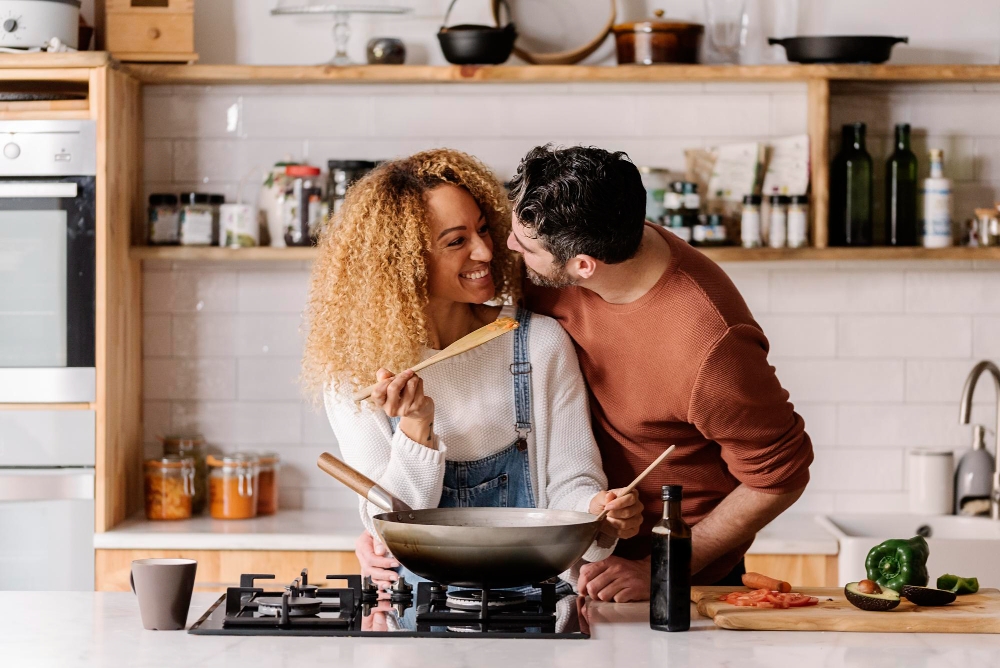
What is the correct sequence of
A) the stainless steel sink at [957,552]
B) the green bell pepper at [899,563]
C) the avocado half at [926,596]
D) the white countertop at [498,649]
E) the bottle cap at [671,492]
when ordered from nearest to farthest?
1. the white countertop at [498,649]
2. the bottle cap at [671,492]
3. the avocado half at [926,596]
4. the green bell pepper at [899,563]
5. the stainless steel sink at [957,552]

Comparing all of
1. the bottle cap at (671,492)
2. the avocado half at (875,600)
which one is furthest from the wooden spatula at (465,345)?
the avocado half at (875,600)

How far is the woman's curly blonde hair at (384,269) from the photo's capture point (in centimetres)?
221

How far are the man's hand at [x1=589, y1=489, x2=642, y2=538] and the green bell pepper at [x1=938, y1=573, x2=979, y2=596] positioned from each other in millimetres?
511

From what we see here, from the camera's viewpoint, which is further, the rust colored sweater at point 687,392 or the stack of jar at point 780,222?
the stack of jar at point 780,222

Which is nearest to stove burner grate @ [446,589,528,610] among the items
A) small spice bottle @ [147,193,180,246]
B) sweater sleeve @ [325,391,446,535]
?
sweater sleeve @ [325,391,446,535]

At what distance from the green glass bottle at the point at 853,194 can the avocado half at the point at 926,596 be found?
1.77 m

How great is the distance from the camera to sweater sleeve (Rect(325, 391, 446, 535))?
2051 millimetres

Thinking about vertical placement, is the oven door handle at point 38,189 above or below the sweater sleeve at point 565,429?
above

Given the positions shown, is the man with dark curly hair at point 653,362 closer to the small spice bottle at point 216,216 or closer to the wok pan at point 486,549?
the wok pan at point 486,549

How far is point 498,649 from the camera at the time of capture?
161cm

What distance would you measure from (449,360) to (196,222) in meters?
1.53

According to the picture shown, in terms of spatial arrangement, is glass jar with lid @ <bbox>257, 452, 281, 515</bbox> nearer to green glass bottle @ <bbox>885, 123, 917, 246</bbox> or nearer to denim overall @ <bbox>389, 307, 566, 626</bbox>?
denim overall @ <bbox>389, 307, 566, 626</bbox>

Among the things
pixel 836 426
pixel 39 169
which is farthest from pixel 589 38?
pixel 39 169

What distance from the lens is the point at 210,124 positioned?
363 centimetres
